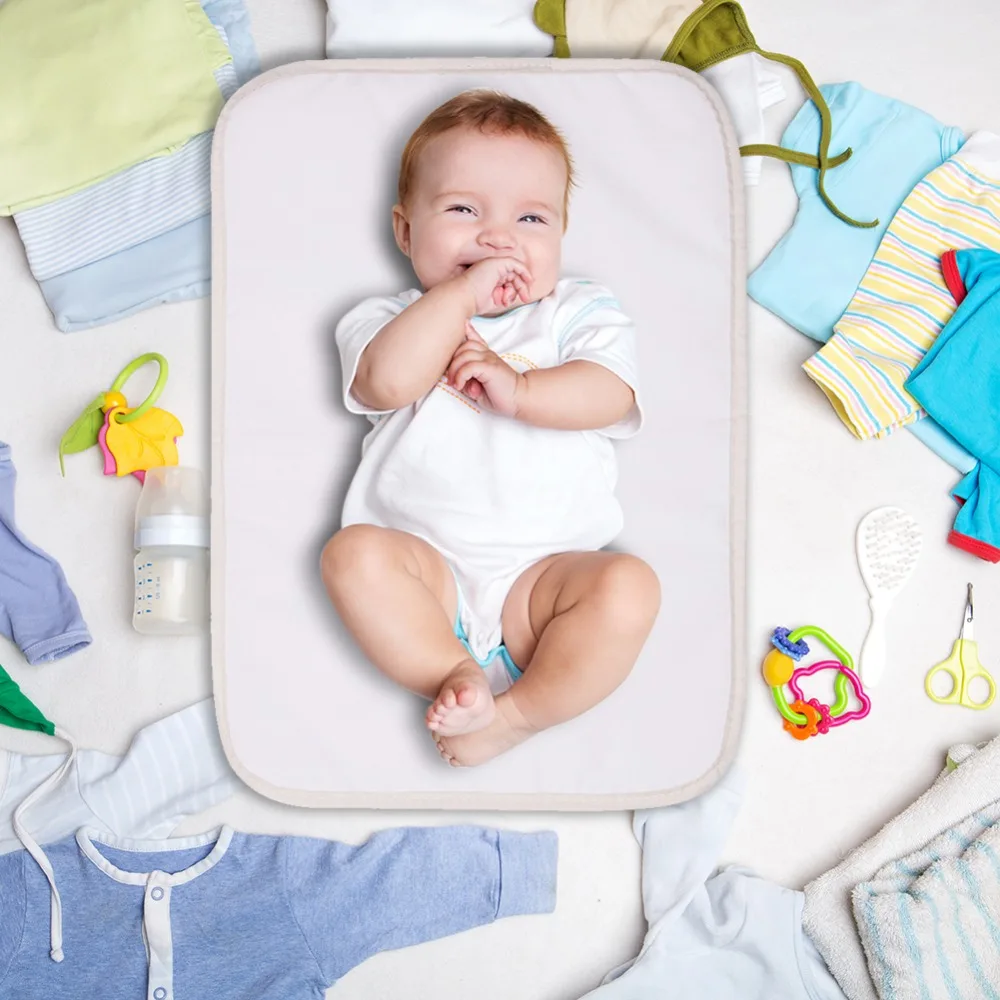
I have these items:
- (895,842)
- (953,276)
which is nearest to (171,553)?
Result: (895,842)

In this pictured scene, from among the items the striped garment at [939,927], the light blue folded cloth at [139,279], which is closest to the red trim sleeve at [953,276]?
the striped garment at [939,927]

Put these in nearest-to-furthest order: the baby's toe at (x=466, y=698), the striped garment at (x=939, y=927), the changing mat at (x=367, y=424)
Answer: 1. the baby's toe at (x=466, y=698)
2. the striped garment at (x=939, y=927)
3. the changing mat at (x=367, y=424)

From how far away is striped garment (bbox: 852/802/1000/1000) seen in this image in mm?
1489

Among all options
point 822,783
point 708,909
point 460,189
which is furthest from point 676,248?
point 708,909

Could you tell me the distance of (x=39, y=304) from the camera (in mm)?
1764

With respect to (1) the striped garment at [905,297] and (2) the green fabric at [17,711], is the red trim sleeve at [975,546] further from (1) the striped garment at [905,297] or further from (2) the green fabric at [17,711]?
(2) the green fabric at [17,711]

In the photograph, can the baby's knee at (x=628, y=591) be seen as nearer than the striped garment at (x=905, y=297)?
Yes

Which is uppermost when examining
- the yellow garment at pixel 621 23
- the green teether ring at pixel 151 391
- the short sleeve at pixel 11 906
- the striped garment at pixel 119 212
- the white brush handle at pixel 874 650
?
the yellow garment at pixel 621 23

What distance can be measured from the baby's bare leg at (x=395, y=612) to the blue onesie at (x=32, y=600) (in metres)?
0.42

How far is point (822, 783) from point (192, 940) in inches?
32.4

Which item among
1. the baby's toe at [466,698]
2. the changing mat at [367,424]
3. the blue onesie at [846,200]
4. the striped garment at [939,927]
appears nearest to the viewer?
the baby's toe at [466,698]

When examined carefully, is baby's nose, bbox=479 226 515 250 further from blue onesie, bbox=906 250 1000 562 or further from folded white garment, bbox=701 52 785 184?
blue onesie, bbox=906 250 1000 562

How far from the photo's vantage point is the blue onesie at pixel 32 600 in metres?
1.66

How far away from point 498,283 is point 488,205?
91mm
